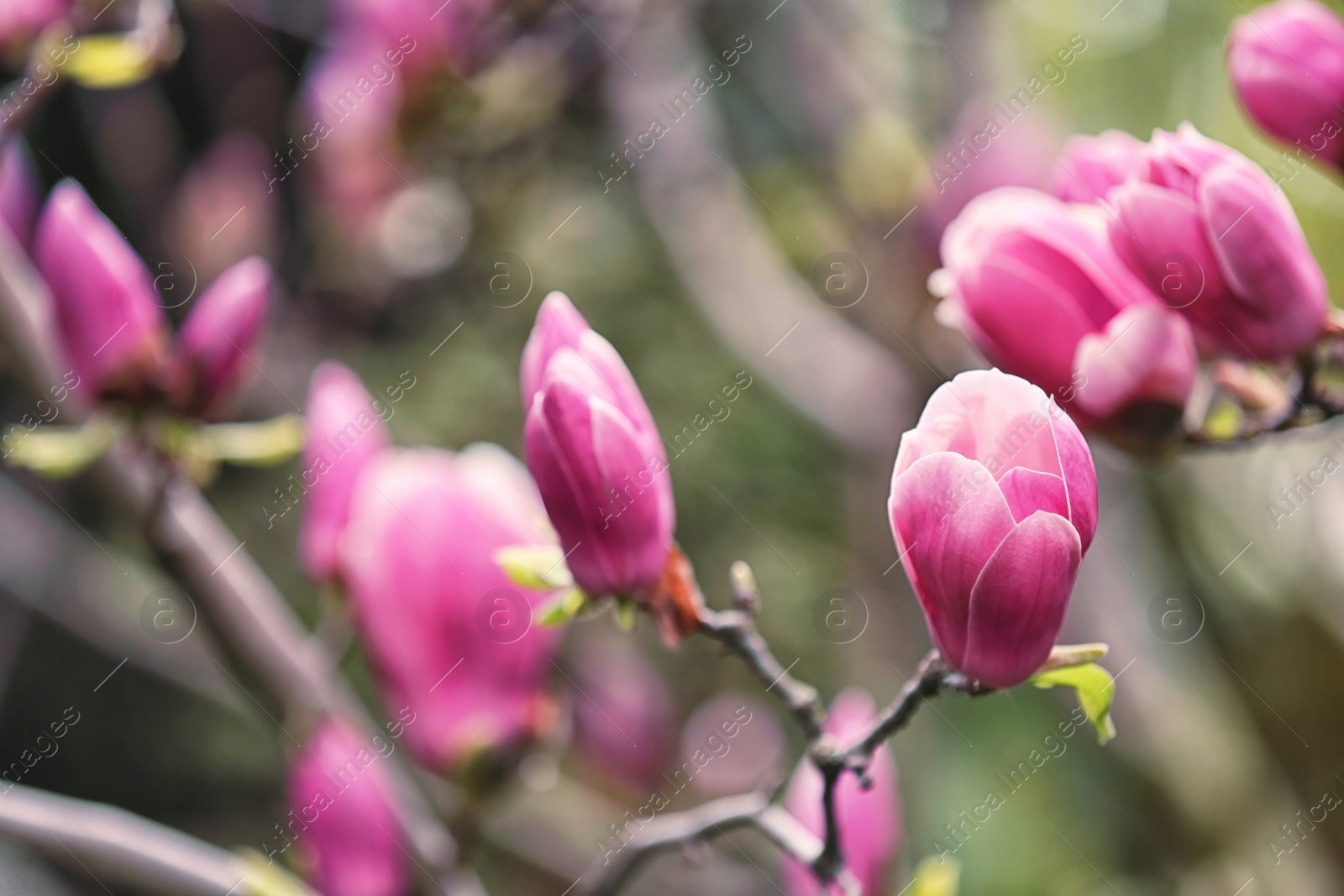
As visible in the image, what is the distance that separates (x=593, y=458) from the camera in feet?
1.37

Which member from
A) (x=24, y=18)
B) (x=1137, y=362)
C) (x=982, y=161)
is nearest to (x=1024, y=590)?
(x=1137, y=362)

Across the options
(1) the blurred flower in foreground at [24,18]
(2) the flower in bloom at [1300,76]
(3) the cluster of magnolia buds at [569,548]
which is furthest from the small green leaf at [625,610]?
(1) the blurred flower in foreground at [24,18]

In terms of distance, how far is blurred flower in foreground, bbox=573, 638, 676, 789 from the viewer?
1.21 m

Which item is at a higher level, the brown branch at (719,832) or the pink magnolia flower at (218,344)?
the pink magnolia flower at (218,344)

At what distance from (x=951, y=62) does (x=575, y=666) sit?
0.89m

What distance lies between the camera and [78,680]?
1.88m

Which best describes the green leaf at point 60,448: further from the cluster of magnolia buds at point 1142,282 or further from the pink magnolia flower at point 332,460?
the cluster of magnolia buds at point 1142,282

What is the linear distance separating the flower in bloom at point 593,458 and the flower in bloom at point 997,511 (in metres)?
0.11

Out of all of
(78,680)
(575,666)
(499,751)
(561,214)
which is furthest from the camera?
(561,214)

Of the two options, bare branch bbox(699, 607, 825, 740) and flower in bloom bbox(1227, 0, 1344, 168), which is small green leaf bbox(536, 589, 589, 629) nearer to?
bare branch bbox(699, 607, 825, 740)

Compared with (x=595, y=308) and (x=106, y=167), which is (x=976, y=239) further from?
(x=595, y=308)

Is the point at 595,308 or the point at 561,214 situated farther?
the point at 595,308

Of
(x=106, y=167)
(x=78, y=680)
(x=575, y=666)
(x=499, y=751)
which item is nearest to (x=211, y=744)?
(x=78, y=680)

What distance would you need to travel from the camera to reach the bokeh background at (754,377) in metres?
1.18
